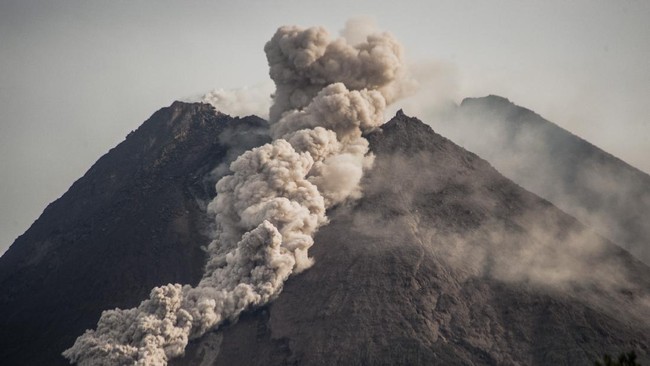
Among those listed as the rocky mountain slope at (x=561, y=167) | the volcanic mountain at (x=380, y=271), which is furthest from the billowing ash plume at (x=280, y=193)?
the rocky mountain slope at (x=561, y=167)

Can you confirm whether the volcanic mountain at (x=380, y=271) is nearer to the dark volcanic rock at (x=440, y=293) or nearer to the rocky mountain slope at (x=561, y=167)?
the dark volcanic rock at (x=440, y=293)

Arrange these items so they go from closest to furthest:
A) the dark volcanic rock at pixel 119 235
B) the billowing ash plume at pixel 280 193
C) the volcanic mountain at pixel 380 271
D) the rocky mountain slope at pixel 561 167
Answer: the volcanic mountain at pixel 380 271
the billowing ash plume at pixel 280 193
the dark volcanic rock at pixel 119 235
the rocky mountain slope at pixel 561 167

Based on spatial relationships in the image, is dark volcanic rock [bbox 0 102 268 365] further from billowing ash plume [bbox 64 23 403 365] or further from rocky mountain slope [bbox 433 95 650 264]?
rocky mountain slope [bbox 433 95 650 264]

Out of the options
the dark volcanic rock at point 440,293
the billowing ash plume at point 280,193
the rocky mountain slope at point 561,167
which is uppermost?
the billowing ash plume at point 280,193

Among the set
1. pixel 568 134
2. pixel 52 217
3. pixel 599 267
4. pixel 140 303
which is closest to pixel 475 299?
pixel 599 267

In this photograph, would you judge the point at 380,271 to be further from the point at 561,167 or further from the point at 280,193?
the point at 561,167
